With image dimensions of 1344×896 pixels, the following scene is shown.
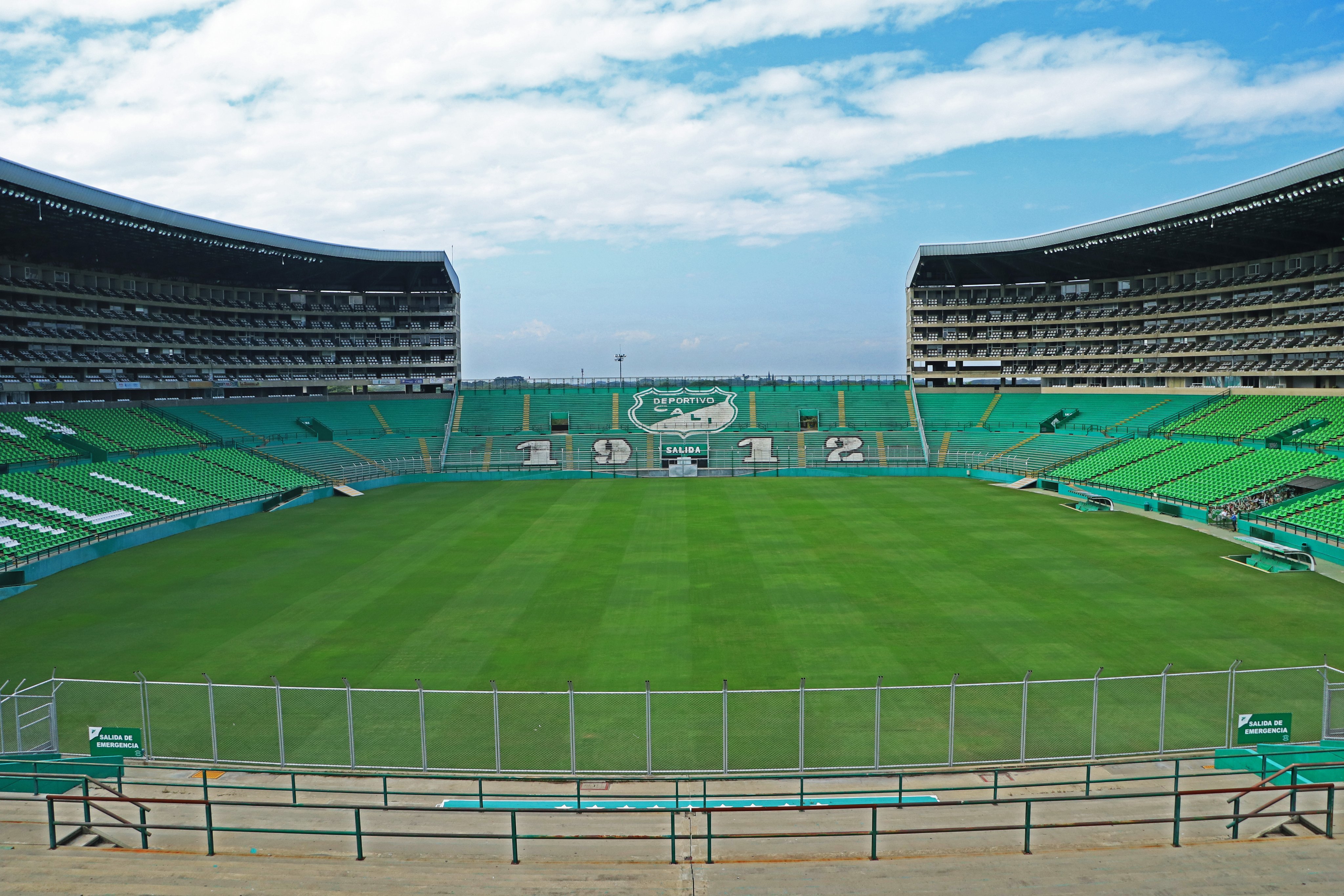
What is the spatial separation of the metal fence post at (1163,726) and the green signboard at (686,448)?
50377 millimetres

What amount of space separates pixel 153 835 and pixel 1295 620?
89.6 feet

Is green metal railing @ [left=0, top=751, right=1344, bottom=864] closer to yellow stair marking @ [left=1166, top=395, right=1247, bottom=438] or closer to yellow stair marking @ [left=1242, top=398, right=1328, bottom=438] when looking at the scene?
yellow stair marking @ [left=1242, top=398, right=1328, bottom=438]

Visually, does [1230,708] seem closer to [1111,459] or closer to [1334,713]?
[1334,713]

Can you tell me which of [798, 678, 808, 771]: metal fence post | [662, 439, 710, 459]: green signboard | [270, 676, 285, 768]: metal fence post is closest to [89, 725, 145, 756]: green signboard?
[270, 676, 285, 768]: metal fence post

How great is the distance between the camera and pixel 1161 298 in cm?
6725

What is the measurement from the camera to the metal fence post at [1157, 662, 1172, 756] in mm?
14391

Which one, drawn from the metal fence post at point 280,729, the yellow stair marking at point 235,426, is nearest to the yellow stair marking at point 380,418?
the yellow stair marking at point 235,426

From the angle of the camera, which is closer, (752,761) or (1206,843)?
(1206,843)

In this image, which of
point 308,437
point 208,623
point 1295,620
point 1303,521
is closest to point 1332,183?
point 1303,521

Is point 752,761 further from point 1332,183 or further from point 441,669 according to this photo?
point 1332,183

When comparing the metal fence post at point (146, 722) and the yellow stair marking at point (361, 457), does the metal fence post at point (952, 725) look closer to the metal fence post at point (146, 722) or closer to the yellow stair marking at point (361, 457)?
the metal fence post at point (146, 722)

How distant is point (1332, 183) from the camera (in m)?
39.5

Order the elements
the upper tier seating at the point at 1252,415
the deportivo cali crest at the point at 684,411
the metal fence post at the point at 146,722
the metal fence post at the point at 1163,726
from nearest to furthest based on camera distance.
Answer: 1. the metal fence post at the point at 1163,726
2. the metal fence post at the point at 146,722
3. the upper tier seating at the point at 1252,415
4. the deportivo cali crest at the point at 684,411

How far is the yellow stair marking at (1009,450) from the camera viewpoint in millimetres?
60531
